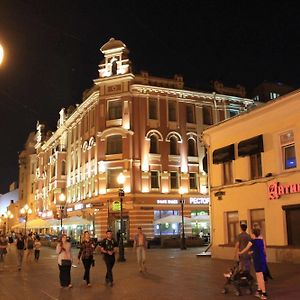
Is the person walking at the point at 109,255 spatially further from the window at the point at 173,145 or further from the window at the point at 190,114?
the window at the point at 190,114

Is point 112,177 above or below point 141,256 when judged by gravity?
above

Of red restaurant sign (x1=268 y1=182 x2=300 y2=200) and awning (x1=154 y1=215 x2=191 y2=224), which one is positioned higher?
red restaurant sign (x1=268 y1=182 x2=300 y2=200)

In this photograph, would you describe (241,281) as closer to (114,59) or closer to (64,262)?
(64,262)

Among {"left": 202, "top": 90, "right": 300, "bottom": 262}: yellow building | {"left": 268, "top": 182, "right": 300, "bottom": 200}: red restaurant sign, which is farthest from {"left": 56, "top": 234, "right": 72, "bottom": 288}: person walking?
{"left": 268, "top": 182, "right": 300, "bottom": 200}: red restaurant sign

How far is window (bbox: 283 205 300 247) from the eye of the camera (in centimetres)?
2048

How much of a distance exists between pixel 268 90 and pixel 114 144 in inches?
851

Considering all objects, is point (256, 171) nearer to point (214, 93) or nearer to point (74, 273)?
point (74, 273)

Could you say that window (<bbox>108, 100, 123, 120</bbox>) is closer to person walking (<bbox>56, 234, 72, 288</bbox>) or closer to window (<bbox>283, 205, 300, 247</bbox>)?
window (<bbox>283, 205, 300, 247</bbox>)

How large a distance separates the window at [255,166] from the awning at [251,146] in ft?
1.52

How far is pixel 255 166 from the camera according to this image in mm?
23391

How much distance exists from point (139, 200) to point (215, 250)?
19304 mm

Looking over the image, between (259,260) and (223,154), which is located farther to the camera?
(223,154)

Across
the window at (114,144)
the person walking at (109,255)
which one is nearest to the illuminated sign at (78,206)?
the window at (114,144)

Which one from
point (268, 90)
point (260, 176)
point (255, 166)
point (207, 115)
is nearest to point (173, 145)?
point (207, 115)
